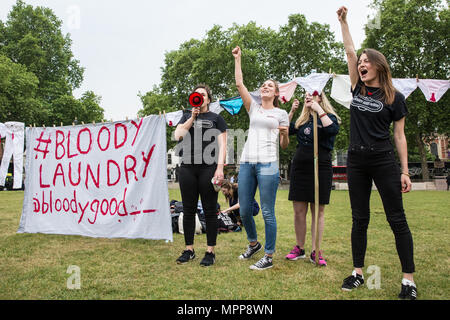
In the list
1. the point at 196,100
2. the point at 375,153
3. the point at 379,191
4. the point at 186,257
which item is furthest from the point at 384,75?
the point at 186,257

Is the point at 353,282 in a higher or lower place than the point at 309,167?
lower

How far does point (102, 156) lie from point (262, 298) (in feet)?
12.3

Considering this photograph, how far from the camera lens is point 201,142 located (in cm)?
363

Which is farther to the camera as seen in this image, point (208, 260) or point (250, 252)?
point (250, 252)

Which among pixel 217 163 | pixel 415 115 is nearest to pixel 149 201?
pixel 217 163

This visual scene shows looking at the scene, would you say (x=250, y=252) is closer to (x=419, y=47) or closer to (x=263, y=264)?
(x=263, y=264)

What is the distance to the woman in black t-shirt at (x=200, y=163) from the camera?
11.8 feet

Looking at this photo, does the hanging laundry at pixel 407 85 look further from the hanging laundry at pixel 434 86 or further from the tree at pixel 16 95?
the tree at pixel 16 95

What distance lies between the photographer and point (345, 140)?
23.6 metres

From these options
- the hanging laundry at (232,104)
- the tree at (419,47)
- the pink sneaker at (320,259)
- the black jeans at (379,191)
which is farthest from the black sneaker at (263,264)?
the tree at (419,47)

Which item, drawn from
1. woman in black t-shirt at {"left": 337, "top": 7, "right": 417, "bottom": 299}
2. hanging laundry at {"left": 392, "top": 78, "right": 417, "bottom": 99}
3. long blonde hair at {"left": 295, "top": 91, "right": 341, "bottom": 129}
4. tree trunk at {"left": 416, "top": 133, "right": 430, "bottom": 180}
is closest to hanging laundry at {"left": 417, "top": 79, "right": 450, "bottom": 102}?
hanging laundry at {"left": 392, "top": 78, "right": 417, "bottom": 99}

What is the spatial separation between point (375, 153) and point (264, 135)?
1.14 metres

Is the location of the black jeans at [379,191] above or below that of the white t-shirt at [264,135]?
below

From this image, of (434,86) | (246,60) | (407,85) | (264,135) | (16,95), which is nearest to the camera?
(264,135)
